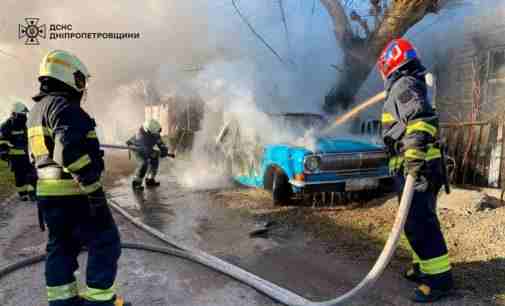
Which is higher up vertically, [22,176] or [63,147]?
[63,147]

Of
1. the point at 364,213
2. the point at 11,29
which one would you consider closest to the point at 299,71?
the point at 364,213

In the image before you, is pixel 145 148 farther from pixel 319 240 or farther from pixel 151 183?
pixel 319 240

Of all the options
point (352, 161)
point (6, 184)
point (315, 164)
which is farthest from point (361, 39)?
point (6, 184)

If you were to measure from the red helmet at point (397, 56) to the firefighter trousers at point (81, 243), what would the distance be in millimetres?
2543

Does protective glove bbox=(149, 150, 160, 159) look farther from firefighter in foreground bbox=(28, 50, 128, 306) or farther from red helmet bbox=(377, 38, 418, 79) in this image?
red helmet bbox=(377, 38, 418, 79)

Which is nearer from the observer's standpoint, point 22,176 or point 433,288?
point 433,288

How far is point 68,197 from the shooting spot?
8.17 feet

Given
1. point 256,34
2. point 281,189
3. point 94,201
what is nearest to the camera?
point 94,201

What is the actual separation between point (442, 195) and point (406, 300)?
2.62 metres

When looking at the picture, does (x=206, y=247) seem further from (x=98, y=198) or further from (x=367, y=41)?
(x=367, y=41)

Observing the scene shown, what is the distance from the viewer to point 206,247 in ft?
13.7

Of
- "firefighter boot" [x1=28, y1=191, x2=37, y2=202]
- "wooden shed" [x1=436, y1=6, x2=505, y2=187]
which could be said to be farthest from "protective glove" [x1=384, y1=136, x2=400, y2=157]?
"firefighter boot" [x1=28, y1=191, x2=37, y2=202]

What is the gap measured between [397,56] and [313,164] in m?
2.16

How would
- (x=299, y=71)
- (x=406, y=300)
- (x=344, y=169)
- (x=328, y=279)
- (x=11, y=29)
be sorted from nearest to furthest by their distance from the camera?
1. (x=406, y=300)
2. (x=328, y=279)
3. (x=344, y=169)
4. (x=299, y=71)
5. (x=11, y=29)
